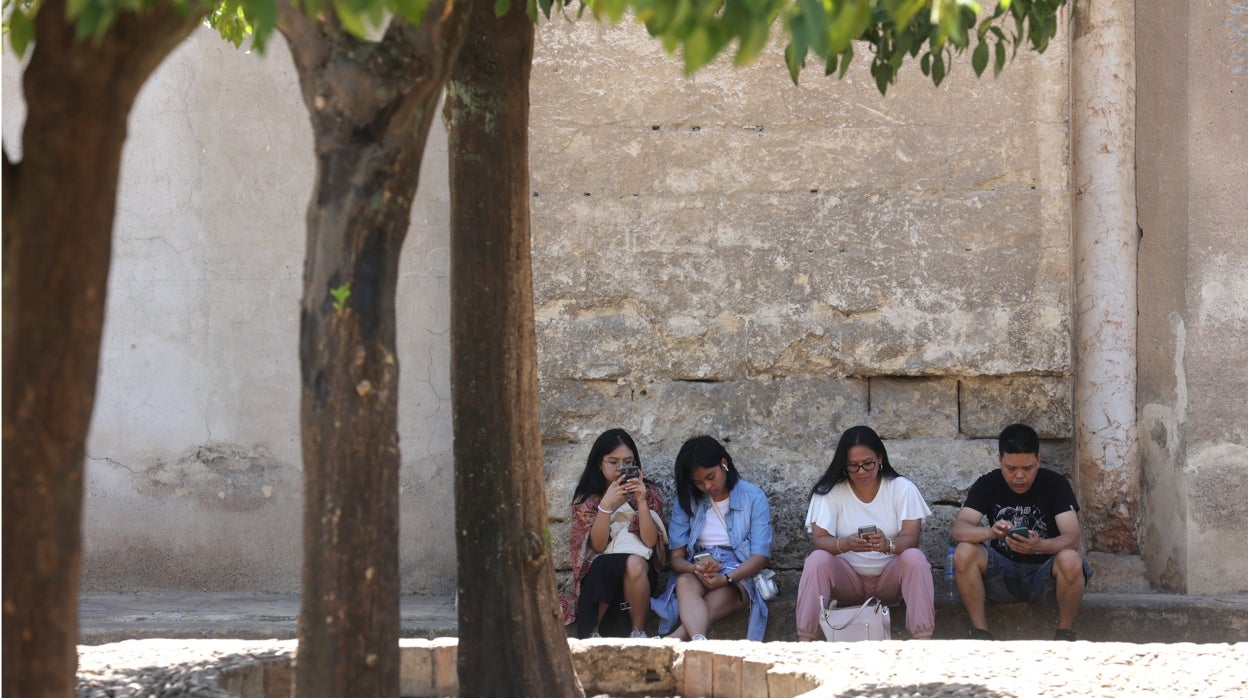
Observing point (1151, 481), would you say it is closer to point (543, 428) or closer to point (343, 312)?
point (543, 428)

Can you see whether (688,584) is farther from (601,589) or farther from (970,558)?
(970,558)

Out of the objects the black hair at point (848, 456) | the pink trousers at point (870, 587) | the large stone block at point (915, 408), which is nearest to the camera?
the pink trousers at point (870, 587)

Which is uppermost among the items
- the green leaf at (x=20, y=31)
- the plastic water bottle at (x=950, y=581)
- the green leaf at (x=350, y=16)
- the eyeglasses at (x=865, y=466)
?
the green leaf at (x=20, y=31)

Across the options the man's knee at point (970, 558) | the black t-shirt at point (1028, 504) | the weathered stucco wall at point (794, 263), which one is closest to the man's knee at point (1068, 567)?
the black t-shirt at point (1028, 504)

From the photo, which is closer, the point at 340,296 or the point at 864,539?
the point at 340,296

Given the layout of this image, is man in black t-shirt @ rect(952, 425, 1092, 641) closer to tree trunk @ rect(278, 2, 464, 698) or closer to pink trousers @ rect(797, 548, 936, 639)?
pink trousers @ rect(797, 548, 936, 639)

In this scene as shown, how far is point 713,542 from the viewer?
6.41 meters

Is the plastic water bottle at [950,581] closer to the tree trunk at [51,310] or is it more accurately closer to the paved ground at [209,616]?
the paved ground at [209,616]

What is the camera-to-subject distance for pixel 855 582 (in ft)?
20.3

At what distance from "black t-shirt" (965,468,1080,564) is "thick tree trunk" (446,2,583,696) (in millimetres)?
3060

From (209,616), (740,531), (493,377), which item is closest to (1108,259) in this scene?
(740,531)

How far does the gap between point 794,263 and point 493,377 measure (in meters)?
3.17

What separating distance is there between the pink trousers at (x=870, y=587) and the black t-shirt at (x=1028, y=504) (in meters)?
0.44

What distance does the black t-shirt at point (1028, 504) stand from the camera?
628 centimetres
